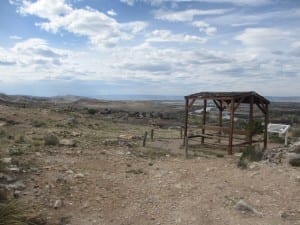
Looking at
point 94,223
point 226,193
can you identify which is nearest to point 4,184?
point 94,223

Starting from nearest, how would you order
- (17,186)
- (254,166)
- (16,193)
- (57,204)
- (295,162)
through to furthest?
(57,204)
(16,193)
(17,186)
(254,166)
(295,162)

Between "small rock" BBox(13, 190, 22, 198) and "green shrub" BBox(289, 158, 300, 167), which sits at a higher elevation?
"green shrub" BBox(289, 158, 300, 167)

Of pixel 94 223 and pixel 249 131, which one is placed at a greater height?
pixel 249 131

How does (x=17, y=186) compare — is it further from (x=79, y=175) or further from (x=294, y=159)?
(x=294, y=159)

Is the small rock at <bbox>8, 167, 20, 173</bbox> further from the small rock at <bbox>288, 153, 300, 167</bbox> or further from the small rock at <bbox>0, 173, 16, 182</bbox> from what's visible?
the small rock at <bbox>288, 153, 300, 167</bbox>

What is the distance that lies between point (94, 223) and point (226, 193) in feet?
12.9

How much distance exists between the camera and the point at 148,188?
10.9 metres

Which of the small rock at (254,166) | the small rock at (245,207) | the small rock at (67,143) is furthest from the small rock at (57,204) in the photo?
the small rock at (67,143)

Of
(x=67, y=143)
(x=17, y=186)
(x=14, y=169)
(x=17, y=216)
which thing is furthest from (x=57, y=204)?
(x=67, y=143)

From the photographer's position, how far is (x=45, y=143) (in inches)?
680

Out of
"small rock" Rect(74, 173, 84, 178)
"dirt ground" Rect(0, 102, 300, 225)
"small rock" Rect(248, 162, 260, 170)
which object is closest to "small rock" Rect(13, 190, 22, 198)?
"dirt ground" Rect(0, 102, 300, 225)

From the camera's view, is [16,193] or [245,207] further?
[16,193]

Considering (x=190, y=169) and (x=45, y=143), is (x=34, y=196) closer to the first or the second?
(x=190, y=169)

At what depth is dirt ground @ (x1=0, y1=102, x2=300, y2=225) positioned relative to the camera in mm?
8719
